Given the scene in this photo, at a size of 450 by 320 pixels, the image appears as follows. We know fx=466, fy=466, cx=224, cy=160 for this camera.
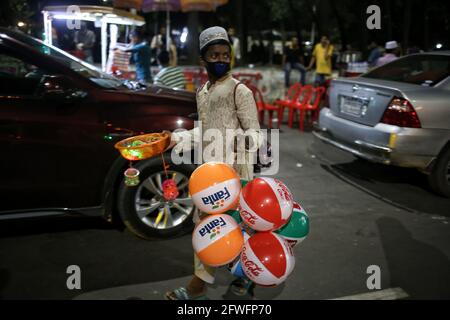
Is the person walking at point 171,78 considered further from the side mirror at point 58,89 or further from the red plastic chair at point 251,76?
the side mirror at point 58,89

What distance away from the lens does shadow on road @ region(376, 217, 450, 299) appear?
11.0 feet

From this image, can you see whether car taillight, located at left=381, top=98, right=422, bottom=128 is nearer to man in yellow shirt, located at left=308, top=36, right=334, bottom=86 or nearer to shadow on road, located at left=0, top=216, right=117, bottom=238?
shadow on road, located at left=0, top=216, right=117, bottom=238

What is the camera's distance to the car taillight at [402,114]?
508 centimetres

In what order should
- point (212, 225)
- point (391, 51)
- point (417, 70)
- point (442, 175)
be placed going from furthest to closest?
point (391, 51)
point (417, 70)
point (442, 175)
point (212, 225)

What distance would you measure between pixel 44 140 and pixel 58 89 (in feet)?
1.38

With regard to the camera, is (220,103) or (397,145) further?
(397,145)

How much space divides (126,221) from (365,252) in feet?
6.71

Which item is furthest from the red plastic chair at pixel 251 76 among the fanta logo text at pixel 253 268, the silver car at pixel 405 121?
the fanta logo text at pixel 253 268

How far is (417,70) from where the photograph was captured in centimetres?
604

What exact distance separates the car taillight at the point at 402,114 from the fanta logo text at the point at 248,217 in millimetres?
3150

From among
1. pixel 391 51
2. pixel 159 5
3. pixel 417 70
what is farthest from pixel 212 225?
pixel 159 5

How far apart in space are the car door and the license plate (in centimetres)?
324

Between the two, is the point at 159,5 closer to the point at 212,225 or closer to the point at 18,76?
the point at 18,76

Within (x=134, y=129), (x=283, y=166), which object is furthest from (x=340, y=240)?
(x=283, y=166)
